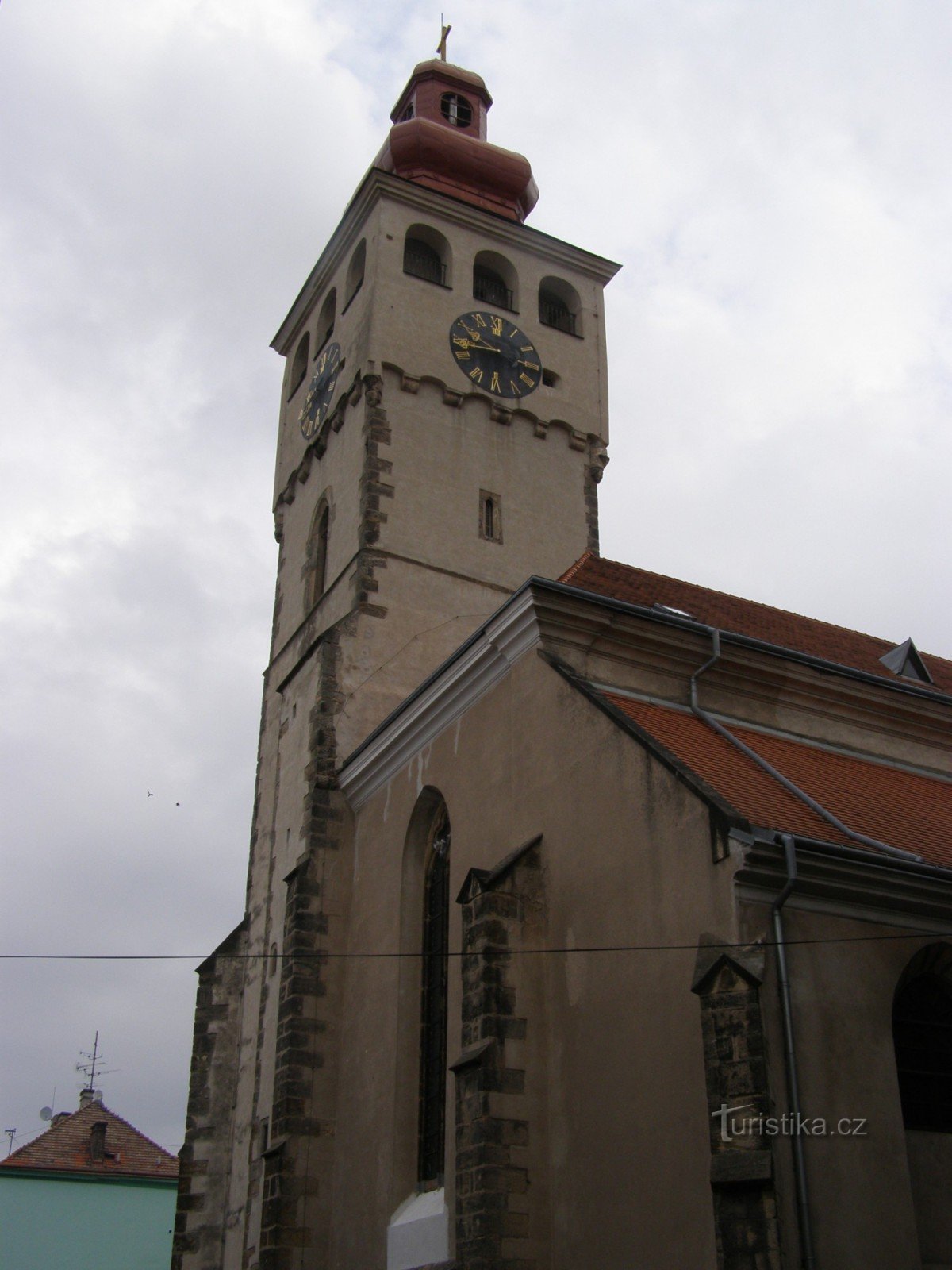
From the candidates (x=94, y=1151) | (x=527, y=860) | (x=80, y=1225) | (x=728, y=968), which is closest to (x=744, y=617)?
(x=527, y=860)

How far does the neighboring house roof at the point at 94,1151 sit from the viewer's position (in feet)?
88.6

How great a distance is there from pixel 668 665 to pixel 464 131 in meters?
15.8

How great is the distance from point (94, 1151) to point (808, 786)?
21049mm

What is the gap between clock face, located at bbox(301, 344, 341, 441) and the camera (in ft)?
71.3

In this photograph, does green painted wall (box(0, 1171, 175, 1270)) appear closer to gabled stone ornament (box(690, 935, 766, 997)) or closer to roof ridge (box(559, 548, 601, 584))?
roof ridge (box(559, 548, 601, 584))

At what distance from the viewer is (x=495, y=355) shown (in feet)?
70.6

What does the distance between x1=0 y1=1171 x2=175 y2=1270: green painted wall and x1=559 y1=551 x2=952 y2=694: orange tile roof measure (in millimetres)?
16388

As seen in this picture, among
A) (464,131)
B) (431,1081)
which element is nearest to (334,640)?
(431,1081)

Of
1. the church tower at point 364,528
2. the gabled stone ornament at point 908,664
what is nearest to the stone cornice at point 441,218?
the church tower at point 364,528

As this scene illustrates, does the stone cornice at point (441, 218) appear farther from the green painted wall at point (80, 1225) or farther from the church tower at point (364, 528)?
the green painted wall at point (80, 1225)

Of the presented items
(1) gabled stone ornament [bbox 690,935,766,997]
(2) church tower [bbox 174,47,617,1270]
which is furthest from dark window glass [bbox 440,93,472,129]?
(1) gabled stone ornament [bbox 690,935,766,997]

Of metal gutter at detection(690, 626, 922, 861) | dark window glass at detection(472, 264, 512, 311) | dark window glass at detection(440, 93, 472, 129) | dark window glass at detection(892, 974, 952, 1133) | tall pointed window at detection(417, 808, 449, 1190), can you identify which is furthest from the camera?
dark window glass at detection(440, 93, 472, 129)

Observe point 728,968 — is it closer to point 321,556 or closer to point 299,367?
point 321,556

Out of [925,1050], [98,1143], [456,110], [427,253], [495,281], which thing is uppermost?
[456,110]
